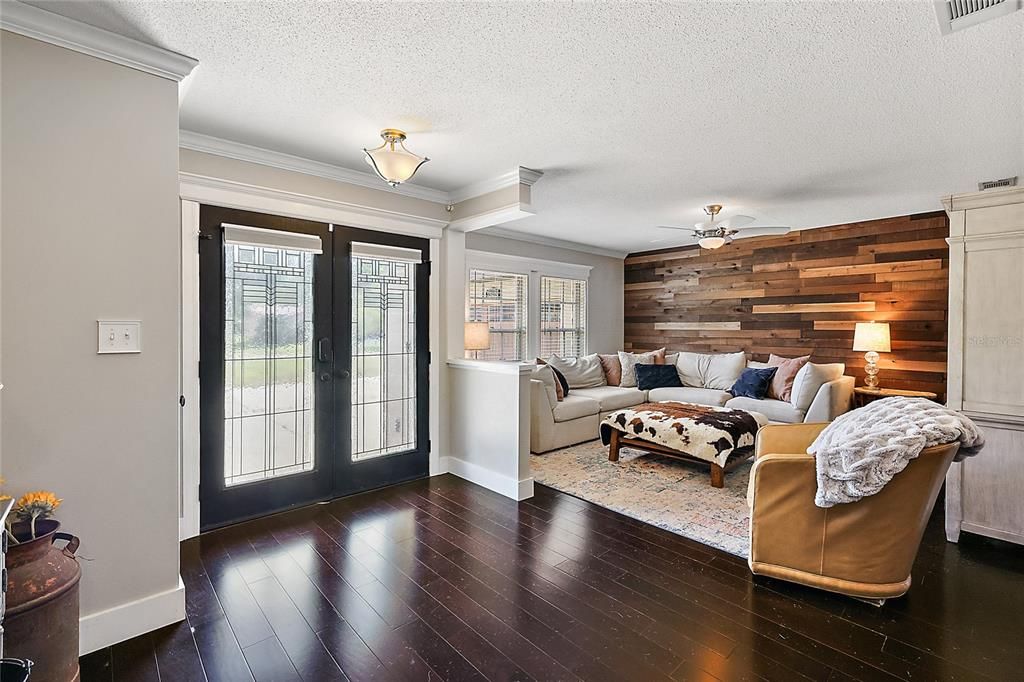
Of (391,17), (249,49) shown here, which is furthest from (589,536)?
(249,49)

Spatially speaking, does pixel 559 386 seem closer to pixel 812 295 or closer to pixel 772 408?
pixel 772 408

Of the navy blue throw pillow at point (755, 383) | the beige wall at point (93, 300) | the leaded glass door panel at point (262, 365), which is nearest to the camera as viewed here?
the beige wall at point (93, 300)

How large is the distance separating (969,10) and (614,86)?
125 cm

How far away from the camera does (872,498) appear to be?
222 cm

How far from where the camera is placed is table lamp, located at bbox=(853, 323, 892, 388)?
16.7 feet

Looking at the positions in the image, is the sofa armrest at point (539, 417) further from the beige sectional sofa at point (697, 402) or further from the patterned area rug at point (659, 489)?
the patterned area rug at point (659, 489)

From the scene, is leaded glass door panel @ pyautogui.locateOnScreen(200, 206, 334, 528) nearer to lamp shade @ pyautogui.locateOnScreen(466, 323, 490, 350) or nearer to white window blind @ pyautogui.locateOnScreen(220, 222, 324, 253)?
white window blind @ pyautogui.locateOnScreen(220, 222, 324, 253)

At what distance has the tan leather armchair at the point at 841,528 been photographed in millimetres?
2189

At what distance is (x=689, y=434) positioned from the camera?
414 cm

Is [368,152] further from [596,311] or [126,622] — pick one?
[596,311]

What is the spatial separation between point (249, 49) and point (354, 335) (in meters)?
2.03

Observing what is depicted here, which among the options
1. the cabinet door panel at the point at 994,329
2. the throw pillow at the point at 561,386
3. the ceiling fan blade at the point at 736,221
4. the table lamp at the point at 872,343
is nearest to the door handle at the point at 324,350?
the throw pillow at the point at 561,386

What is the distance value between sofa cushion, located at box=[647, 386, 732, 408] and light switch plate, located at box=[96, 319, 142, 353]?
5.30 metres

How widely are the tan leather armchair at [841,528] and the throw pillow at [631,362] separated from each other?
4.02 m
